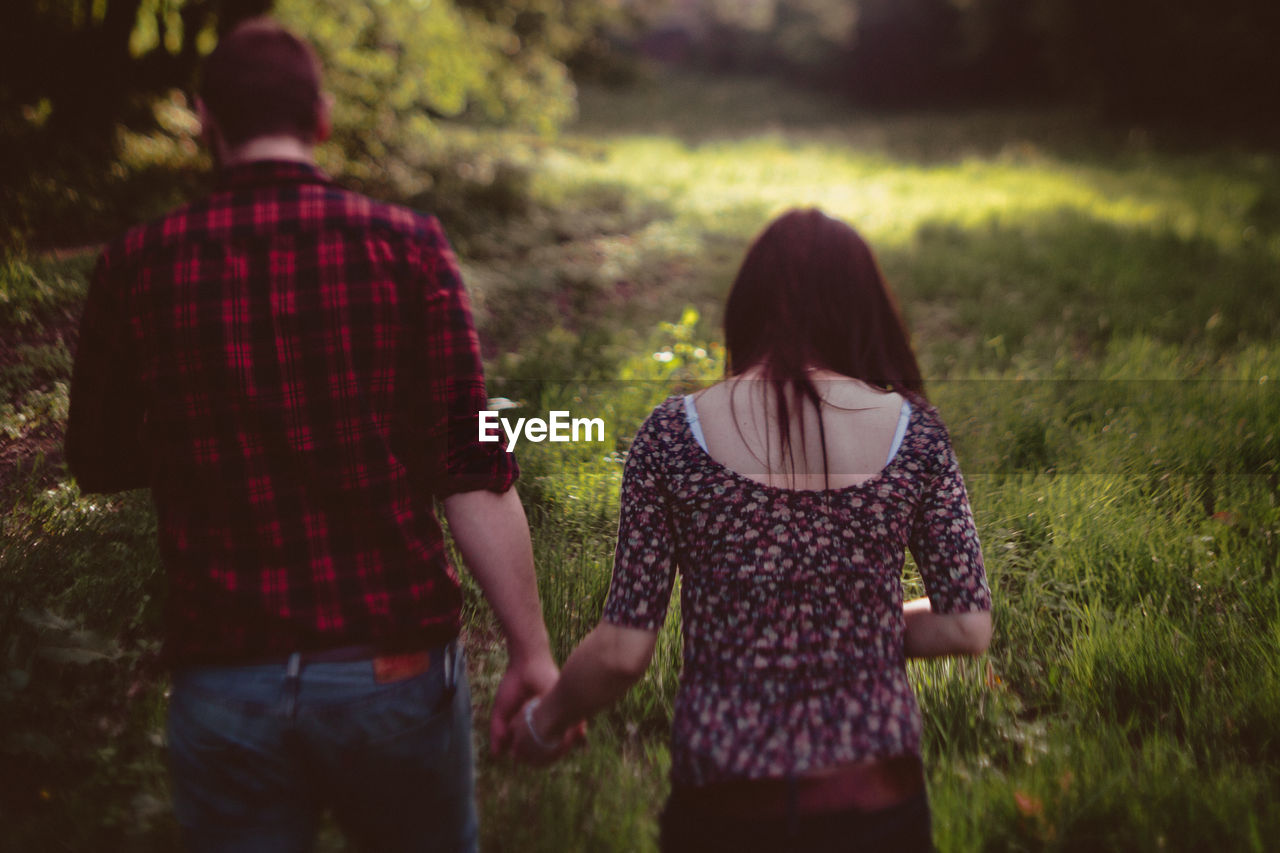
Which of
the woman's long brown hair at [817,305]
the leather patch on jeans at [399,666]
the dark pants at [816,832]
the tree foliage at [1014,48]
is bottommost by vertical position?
the dark pants at [816,832]

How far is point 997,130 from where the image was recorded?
66.8 ft

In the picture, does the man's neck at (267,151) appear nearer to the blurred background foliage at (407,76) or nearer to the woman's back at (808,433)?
the woman's back at (808,433)

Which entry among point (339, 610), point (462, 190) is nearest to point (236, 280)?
point (339, 610)

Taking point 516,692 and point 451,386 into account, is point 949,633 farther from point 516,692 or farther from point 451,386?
point 451,386

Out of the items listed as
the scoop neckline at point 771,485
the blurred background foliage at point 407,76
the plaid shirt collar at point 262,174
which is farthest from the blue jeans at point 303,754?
the blurred background foliage at point 407,76

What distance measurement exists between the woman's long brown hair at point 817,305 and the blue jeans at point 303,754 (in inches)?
39.2

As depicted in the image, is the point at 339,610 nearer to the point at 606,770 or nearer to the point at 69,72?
the point at 606,770

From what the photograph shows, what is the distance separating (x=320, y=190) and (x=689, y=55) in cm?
4898

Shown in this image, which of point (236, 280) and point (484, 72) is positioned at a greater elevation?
point (484, 72)

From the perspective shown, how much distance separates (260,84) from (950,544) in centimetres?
167

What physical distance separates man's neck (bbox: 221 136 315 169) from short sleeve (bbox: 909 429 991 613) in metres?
1.44

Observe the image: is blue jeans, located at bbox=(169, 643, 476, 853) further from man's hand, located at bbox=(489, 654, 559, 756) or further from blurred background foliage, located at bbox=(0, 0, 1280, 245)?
blurred background foliage, located at bbox=(0, 0, 1280, 245)

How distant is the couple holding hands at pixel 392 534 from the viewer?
1.48 m

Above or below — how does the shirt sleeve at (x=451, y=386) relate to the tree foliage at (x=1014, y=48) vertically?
below
